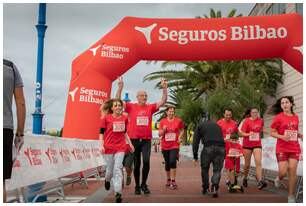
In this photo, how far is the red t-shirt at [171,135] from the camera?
10.1m

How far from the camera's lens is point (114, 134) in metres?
7.57

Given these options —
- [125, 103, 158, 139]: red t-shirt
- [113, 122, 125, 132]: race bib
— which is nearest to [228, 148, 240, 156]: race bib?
[125, 103, 158, 139]: red t-shirt

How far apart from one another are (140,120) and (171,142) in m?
1.54

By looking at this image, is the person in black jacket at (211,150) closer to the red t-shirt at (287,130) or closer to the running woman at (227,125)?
the running woman at (227,125)

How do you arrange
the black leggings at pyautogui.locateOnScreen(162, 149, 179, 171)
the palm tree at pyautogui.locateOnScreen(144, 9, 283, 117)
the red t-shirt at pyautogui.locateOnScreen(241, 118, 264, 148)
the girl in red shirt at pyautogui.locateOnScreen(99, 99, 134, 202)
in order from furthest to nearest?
1. the palm tree at pyautogui.locateOnScreen(144, 9, 283, 117)
2. the black leggings at pyautogui.locateOnScreen(162, 149, 179, 171)
3. the red t-shirt at pyautogui.locateOnScreen(241, 118, 264, 148)
4. the girl in red shirt at pyautogui.locateOnScreen(99, 99, 134, 202)

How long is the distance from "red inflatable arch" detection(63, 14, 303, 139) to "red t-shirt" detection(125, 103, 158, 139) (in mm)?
3687

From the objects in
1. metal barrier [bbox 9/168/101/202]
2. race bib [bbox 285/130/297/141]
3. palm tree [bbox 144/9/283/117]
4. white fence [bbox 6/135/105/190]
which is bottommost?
metal barrier [bbox 9/168/101/202]

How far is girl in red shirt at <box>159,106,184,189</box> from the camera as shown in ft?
32.9

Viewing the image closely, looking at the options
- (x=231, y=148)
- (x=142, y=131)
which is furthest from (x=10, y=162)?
(x=231, y=148)

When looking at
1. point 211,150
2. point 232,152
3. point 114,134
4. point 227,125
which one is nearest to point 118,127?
point 114,134

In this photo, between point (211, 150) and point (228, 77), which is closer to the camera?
point (211, 150)

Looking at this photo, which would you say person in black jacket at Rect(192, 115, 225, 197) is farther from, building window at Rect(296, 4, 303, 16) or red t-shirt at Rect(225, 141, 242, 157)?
building window at Rect(296, 4, 303, 16)

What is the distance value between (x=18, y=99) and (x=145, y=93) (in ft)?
14.3

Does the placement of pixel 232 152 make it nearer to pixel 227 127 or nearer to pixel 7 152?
pixel 227 127
